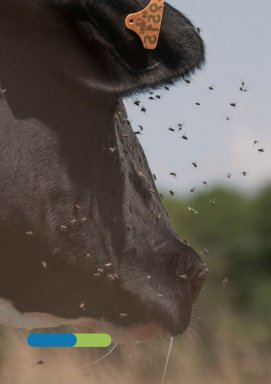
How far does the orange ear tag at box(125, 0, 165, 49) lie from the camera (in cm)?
381

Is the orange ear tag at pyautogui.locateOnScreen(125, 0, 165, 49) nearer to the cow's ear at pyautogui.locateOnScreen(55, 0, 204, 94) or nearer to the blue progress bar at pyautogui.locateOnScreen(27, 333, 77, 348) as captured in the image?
the cow's ear at pyautogui.locateOnScreen(55, 0, 204, 94)

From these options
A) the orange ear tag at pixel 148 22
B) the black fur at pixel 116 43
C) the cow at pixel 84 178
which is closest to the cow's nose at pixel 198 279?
the cow at pixel 84 178

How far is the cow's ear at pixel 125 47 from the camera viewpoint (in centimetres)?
381

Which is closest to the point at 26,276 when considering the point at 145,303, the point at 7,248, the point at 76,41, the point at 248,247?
the point at 7,248

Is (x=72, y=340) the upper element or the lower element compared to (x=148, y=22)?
lower

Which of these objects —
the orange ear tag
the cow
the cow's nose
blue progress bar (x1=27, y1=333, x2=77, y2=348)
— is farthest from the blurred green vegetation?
the orange ear tag

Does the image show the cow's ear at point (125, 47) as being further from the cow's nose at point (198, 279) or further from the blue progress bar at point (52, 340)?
the blue progress bar at point (52, 340)

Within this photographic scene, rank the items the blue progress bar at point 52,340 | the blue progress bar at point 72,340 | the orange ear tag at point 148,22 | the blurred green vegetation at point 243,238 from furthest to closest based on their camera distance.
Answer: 1. the blurred green vegetation at point 243,238
2. the blue progress bar at point 52,340
3. the blue progress bar at point 72,340
4. the orange ear tag at point 148,22

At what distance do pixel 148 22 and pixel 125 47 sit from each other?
0.36 feet

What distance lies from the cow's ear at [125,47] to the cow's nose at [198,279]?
0.72 meters

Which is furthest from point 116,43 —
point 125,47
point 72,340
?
point 72,340

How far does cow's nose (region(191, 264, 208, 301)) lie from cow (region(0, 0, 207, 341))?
23 millimetres

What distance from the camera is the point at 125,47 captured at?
3893mm

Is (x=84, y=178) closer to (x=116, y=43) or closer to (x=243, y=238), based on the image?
(x=116, y=43)
